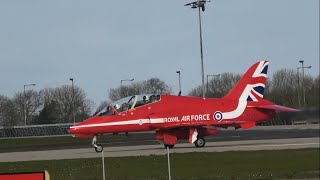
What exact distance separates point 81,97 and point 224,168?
6989 centimetres

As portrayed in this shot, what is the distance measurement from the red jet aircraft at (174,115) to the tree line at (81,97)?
0.92m

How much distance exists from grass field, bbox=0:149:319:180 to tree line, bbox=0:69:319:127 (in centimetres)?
109

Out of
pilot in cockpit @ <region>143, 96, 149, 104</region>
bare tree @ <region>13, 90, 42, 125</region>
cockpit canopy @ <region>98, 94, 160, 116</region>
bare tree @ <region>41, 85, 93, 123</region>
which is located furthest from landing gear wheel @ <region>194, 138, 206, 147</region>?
bare tree @ <region>41, 85, 93, 123</region>

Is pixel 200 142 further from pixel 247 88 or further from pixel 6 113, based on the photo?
pixel 6 113

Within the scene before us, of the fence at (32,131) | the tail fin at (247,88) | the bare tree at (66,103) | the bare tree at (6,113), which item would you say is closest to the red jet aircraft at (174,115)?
the tail fin at (247,88)

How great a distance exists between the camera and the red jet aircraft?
32344mm

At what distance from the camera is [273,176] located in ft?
43.1

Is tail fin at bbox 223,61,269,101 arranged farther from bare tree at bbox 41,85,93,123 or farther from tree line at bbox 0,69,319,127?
bare tree at bbox 41,85,93,123

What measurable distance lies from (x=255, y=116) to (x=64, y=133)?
110 ft

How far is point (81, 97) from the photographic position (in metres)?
83.6

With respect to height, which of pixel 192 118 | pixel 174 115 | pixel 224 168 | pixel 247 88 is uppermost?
pixel 247 88

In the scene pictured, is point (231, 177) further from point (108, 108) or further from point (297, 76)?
point (108, 108)

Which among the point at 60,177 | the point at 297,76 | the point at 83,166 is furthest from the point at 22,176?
the point at 83,166

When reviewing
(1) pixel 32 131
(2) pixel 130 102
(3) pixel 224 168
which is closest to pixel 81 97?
(1) pixel 32 131
